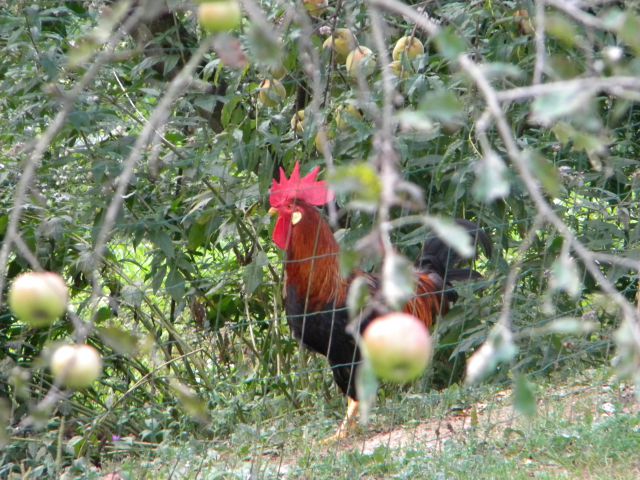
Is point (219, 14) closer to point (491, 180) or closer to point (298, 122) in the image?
point (491, 180)

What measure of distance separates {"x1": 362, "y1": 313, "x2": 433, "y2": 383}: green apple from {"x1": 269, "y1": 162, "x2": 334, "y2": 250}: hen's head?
3375 mm

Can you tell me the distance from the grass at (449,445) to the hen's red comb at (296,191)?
1.03m

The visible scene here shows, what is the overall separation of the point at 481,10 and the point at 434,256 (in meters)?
1.71

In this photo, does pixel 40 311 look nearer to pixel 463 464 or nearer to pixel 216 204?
pixel 463 464

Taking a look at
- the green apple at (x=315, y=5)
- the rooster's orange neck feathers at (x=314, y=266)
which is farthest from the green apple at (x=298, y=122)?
the green apple at (x=315, y=5)

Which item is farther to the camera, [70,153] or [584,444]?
[70,153]

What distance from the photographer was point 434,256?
5.34 m

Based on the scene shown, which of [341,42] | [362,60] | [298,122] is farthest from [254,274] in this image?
[362,60]

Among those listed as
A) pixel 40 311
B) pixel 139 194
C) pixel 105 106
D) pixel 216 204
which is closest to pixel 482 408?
pixel 216 204

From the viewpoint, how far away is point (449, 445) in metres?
4.03

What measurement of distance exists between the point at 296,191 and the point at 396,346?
3436 mm

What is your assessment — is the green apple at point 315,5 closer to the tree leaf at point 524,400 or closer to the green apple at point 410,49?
the green apple at point 410,49

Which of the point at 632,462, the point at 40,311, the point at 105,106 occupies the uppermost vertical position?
the point at 105,106

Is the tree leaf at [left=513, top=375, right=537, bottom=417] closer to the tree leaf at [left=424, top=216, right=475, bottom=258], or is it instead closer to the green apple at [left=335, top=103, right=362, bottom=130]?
the tree leaf at [left=424, top=216, right=475, bottom=258]
